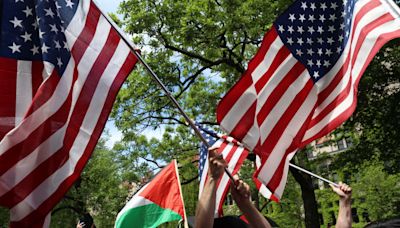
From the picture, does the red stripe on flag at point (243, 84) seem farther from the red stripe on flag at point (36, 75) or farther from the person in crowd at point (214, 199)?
the red stripe on flag at point (36, 75)

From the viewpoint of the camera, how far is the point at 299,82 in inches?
202

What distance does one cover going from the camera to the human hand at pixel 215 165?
313cm

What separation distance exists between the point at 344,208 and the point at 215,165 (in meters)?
1.87

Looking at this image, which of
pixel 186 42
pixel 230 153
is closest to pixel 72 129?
pixel 230 153

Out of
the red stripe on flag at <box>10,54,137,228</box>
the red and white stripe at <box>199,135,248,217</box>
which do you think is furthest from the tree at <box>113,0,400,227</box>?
the red stripe on flag at <box>10,54,137,228</box>

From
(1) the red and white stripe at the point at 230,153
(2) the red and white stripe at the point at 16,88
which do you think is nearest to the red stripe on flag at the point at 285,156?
(2) the red and white stripe at the point at 16,88

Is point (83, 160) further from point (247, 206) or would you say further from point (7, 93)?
point (247, 206)

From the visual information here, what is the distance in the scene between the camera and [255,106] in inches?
194

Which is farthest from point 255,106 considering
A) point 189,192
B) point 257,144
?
point 189,192

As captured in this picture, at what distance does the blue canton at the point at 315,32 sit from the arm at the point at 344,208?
1.28m

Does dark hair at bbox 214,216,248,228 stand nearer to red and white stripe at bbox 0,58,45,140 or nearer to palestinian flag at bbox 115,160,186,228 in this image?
red and white stripe at bbox 0,58,45,140

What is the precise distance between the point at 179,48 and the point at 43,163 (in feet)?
44.0

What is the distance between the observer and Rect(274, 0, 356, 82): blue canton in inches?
202

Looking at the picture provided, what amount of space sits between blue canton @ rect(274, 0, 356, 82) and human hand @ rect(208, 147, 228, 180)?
7.73 ft
